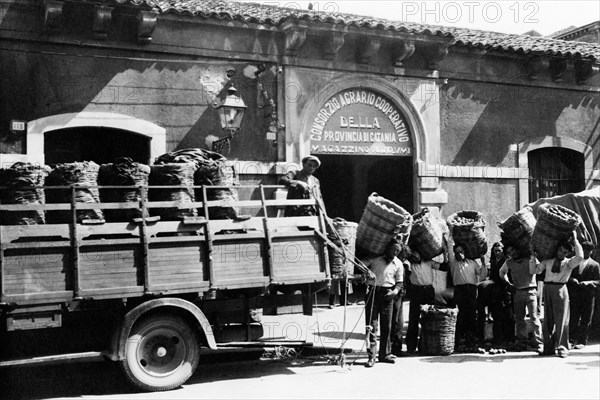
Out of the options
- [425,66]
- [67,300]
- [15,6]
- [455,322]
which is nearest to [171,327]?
[67,300]

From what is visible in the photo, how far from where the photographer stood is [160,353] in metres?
7.14

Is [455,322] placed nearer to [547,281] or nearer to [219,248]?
[547,281]

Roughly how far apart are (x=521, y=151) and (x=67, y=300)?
10515 mm

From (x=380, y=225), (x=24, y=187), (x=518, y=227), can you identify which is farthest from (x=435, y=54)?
(x=24, y=187)

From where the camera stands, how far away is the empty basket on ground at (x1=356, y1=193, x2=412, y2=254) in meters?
8.36

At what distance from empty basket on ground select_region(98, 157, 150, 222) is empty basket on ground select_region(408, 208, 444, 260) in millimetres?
3650

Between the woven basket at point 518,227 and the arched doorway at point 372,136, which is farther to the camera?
the arched doorway at point 372,136

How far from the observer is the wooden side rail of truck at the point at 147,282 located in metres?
6.61

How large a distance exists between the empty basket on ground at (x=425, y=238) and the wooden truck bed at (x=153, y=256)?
1.71 meters

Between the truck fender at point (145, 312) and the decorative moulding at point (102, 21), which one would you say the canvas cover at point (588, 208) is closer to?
the truck fender at point (145, 312)

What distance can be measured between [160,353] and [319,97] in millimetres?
6656

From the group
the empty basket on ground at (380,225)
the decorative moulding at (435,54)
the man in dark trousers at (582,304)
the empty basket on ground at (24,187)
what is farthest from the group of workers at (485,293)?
the decorative moulding at (435,54)

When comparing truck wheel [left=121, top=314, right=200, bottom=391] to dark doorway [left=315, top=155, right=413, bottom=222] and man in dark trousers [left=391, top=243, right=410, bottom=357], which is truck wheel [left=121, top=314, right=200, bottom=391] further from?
dark doorway [left=315, top=155, right=413, bottom=222]

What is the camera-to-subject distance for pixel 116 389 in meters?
7.23
